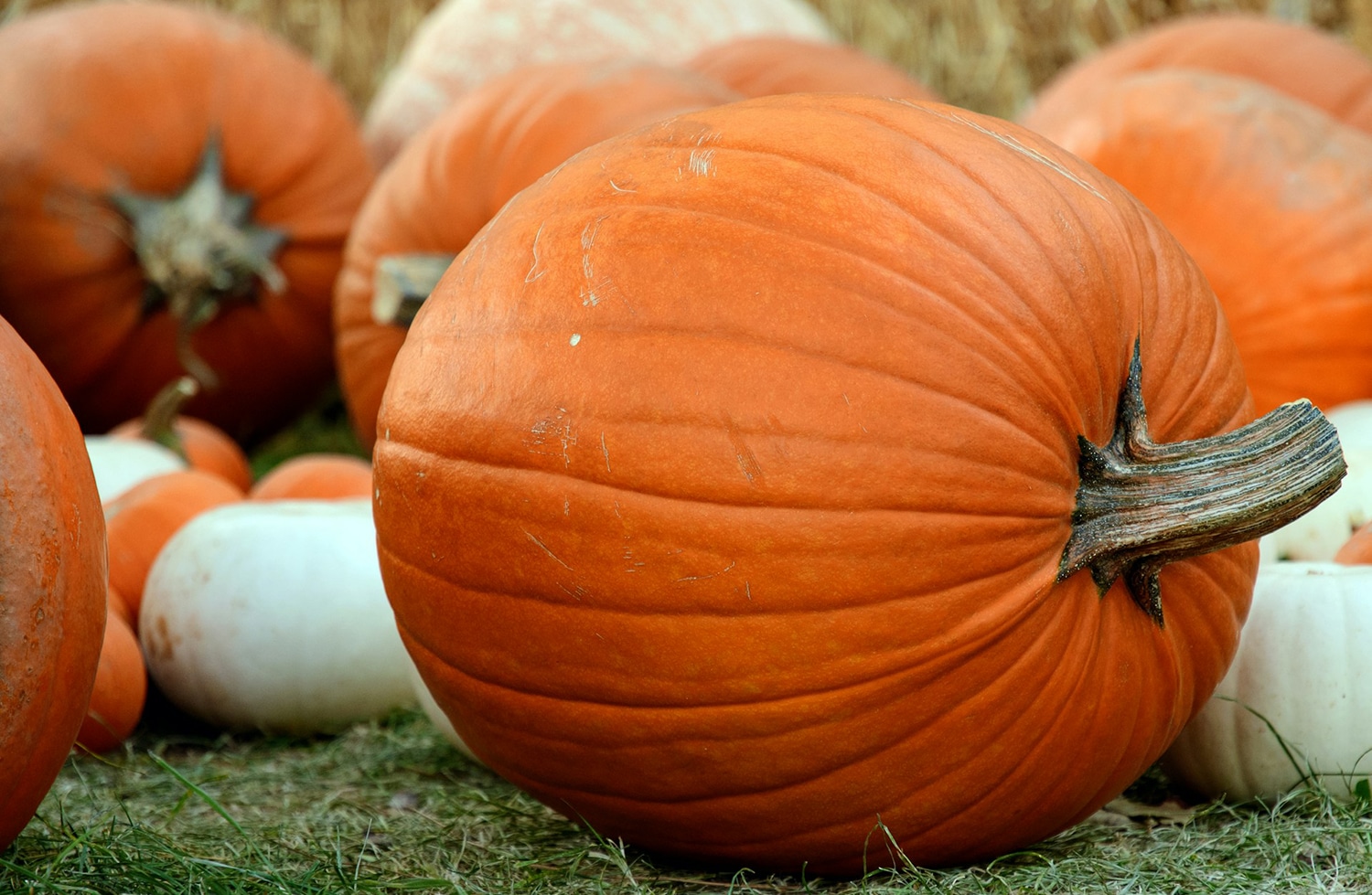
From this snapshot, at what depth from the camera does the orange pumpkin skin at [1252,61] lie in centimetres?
349

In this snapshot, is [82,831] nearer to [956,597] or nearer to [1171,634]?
[956,597]

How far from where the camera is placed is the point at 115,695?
2.06m

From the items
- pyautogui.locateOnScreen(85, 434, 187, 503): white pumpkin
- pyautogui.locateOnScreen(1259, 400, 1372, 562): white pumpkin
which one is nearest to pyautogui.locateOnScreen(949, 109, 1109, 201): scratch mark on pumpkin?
pyautogui.locateOnScreen(1259, 400, 1372, 562): white pumpkin

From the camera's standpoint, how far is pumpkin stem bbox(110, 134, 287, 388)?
3.42 meters

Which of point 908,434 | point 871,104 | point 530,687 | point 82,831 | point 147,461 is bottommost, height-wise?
point 147,461

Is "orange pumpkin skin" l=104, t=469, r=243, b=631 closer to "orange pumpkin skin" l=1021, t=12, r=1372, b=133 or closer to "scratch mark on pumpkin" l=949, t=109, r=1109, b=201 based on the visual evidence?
"scratch mark on pumpkin" l=949, t=109, r=1109, b=201

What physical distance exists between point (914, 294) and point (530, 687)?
56cm

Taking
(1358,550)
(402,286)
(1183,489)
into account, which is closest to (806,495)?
(1183,489)

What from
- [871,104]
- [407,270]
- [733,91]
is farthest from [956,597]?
[733,91]

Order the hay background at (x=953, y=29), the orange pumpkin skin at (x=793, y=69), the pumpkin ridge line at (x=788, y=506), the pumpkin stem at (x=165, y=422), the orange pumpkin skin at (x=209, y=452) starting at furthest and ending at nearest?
the hay background at (x=953, y=29), the orange pumpkin skin at (x=793, y=69), the orange pumpkin skin at (x=209, y=452), the pumpkin stem at (x=165, y=422), the pumpkin ridge line at (x=788, y=506)

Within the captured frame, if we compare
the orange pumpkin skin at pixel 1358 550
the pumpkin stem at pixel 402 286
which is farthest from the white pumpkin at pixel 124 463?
the orange pumpkin skin at pixel 1358 550

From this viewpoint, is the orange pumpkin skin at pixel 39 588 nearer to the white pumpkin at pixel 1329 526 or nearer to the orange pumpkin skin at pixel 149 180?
the white pumpkin at pixel 1329 526

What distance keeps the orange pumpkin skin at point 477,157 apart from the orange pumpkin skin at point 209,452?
38 cm

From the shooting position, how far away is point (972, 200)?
4.83ft
